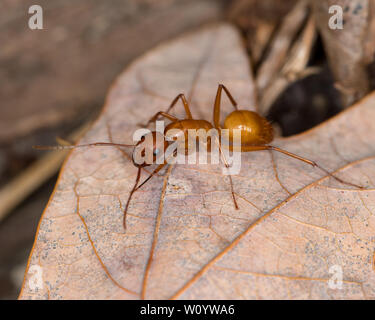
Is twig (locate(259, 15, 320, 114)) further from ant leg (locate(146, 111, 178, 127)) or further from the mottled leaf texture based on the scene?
ant leg (locate(146, 111, 178, 127))

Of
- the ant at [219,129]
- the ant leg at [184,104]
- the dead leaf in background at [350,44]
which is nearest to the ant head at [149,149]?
the ant at [219,129]

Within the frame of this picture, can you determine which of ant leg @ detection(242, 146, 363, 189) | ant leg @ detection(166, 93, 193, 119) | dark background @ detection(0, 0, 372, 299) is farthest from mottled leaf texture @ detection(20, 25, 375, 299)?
dark background @ detection(0, 0, 372, 299)

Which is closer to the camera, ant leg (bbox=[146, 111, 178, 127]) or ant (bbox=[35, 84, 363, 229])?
ant (bbox=[35, 84, 363, 229])

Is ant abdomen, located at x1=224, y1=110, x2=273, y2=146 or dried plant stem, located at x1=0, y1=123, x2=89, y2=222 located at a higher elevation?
ant abdomen, located at x1=224, y1=110, x2=273, y2=146

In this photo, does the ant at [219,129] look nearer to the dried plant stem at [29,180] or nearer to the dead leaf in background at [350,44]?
the dead leaf in background at [350,44]

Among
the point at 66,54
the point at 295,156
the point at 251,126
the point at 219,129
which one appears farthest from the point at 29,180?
the point at 295,156

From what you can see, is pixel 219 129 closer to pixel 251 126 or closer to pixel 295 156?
pixel 251 126

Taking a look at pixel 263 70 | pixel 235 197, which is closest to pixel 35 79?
pixel 263 70
